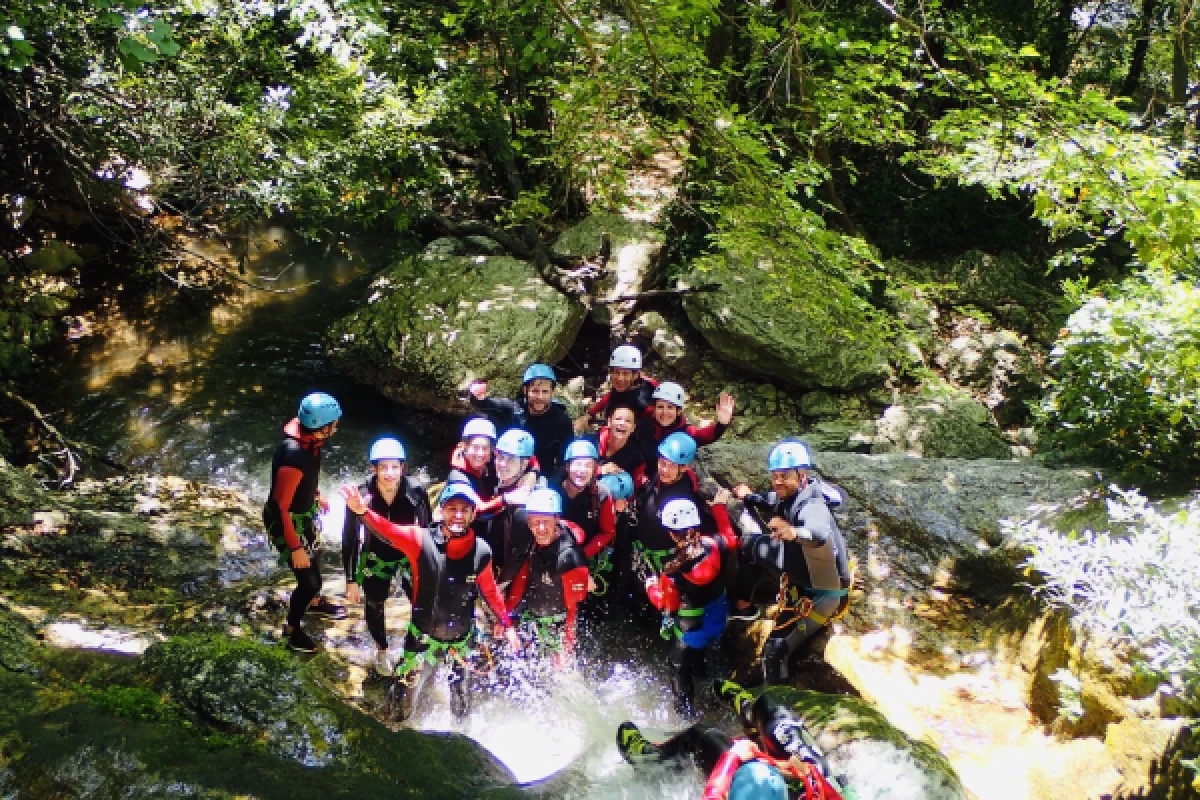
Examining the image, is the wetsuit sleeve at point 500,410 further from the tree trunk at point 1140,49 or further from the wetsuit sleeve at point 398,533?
the tree trunk at point 1140,49

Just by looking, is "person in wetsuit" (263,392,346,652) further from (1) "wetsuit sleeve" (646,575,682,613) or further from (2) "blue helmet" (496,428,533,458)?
(1) "wetsuit sleeve" (646,575,682,613)

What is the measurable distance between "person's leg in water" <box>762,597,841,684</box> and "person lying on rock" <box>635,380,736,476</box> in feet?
5.65

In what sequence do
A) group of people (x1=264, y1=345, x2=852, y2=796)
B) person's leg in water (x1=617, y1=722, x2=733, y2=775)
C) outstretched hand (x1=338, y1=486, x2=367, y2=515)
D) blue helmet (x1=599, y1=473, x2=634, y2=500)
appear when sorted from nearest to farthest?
person's leg in water (x1=617, y1=722, x2=733, y2=775), outstretched hand (x1=338, y1=486, x2=367, y2=515), group of people (x1=264, y1=345, x2=852, y2=796), blue helmet (x1=599, y1=473, x2=634, y2=500)

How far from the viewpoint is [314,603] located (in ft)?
19.9

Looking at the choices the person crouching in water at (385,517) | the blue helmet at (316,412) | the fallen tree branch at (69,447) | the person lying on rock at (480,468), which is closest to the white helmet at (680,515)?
the person lying on rock at (480,468)

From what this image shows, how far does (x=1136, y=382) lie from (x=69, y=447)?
31.9 ft

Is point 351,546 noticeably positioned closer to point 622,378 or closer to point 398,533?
point 398,533

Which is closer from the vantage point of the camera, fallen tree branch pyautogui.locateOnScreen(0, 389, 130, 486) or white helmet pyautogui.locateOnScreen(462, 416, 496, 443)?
white helmet pyautogui.locateOnScreen(462, 416, 496, 443)

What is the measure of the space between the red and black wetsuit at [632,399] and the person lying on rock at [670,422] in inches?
5.9

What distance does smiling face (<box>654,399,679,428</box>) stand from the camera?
627 centimetres

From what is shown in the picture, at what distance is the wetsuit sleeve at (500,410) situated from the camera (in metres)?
6.78

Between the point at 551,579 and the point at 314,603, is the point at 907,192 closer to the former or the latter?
the point at 551,579

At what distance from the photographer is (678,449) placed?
17.7ft

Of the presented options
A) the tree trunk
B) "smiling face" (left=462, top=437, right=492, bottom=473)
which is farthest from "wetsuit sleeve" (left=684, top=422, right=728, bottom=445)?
the tree trunk
